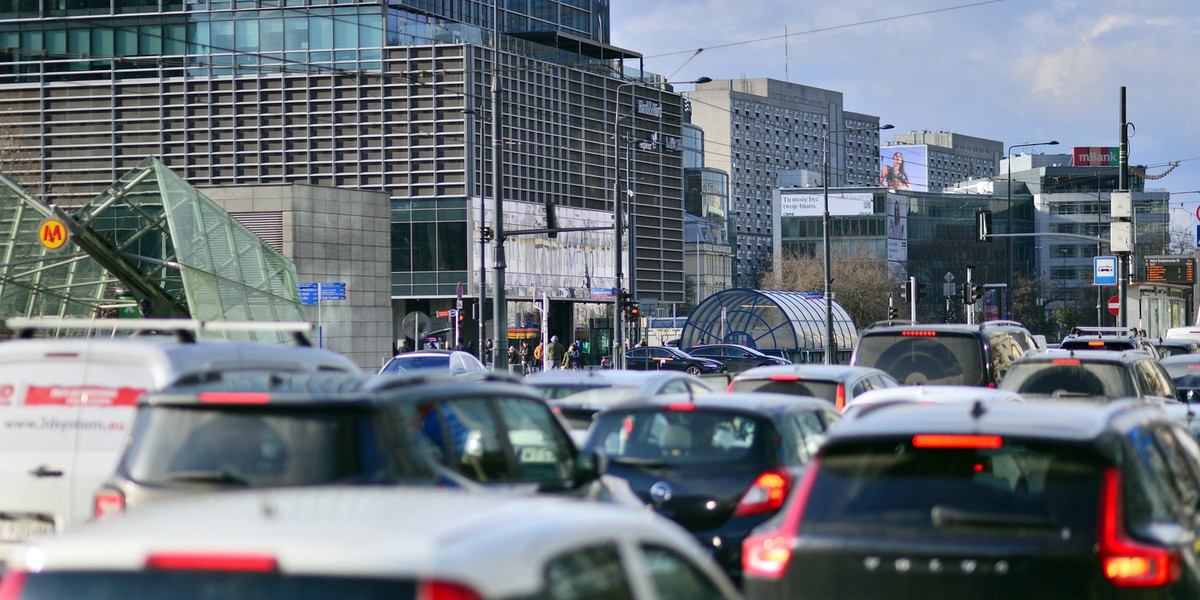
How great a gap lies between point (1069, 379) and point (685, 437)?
851 centimetres

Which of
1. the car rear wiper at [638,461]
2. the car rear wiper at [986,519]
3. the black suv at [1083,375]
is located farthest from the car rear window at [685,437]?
the black suv at [1083,375]

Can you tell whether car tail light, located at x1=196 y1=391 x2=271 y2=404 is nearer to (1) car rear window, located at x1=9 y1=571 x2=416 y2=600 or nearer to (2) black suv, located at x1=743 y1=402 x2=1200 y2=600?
(2) black suv, located at x1=743 y1=402 x2=1200 y2=600

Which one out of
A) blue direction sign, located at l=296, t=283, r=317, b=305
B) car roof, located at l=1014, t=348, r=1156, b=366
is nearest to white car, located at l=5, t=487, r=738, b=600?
car roof, located at l=1014, t=348, r=1156, b=366

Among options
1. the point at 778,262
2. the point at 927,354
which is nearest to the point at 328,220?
the point at 927,354

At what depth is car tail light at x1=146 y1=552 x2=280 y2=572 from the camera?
3107 millimetres

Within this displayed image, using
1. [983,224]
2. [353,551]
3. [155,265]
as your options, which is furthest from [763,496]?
[983,224]

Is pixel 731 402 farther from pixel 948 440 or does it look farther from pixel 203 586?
pixel 203 586

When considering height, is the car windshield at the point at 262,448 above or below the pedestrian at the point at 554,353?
above

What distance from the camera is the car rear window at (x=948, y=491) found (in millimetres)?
5676

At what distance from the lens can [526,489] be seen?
7848mm

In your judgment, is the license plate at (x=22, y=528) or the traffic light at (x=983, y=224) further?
the traffic light at (x=983, y=224)

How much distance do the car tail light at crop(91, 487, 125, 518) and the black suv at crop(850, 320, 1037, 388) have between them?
1381 centimetres

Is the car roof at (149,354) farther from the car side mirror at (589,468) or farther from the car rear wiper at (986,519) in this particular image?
the car rear wiper at (986,519)

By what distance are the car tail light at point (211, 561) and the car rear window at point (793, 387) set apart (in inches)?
494
